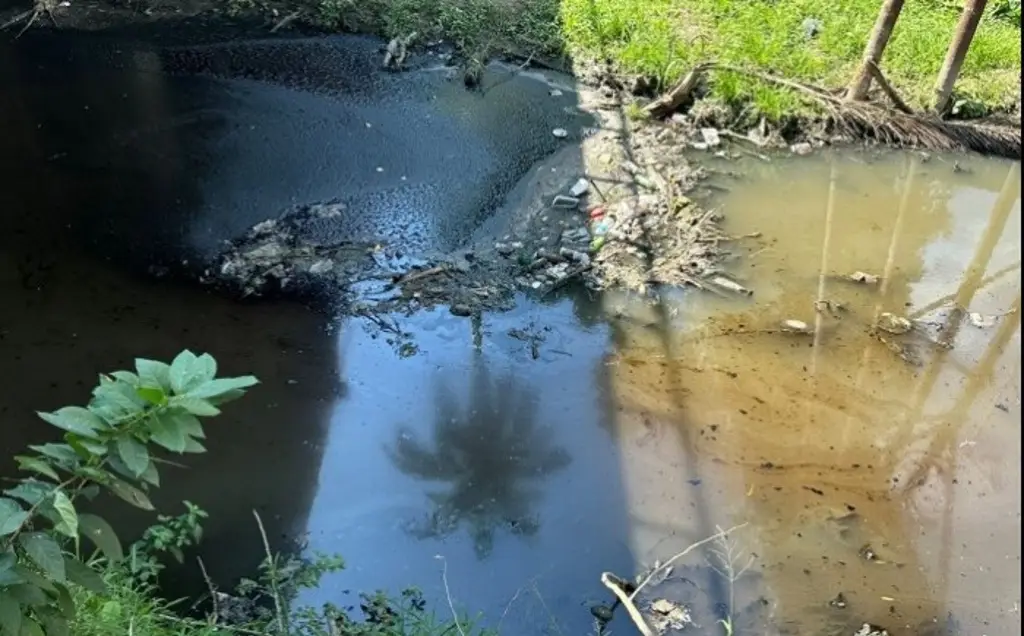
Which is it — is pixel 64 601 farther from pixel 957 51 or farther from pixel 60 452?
pixel 957 51

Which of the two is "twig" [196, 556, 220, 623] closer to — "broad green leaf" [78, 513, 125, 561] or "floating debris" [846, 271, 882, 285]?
"broad green leaf" [78, 513, 125, 561]

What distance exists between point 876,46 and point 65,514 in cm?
567

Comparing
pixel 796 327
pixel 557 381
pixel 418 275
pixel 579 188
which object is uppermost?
pixel 579 188

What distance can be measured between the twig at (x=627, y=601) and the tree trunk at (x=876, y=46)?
402 centimetres

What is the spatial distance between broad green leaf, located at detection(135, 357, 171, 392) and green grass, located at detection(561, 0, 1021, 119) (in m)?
5.16

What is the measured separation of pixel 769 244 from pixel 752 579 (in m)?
2.28

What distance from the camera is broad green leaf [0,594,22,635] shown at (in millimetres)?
1726

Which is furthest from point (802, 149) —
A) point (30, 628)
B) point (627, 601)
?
point (30, 628)

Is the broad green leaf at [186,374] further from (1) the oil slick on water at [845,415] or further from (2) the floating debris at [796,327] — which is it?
(2) the floating debris at [796,327]

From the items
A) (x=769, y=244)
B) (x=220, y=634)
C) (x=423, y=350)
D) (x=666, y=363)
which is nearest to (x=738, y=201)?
(x=769, y=244)

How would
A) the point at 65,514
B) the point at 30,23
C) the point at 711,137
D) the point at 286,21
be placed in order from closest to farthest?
the point at 65,514, the point at 711,137, the point at 30,23, the point at 286,21

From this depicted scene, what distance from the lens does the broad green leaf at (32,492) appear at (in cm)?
179

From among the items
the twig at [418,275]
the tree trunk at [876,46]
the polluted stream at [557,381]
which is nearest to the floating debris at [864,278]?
the polluted stream at [557,381]

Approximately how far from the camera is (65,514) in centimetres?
169
